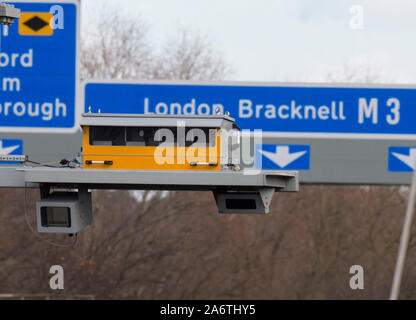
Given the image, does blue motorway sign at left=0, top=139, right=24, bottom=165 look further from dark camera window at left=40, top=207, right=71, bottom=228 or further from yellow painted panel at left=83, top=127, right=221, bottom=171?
yellow painted panel at left=83, top=127, right=221, bottom=171

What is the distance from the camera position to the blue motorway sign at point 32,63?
1658 centimetres

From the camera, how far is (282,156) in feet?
54.6

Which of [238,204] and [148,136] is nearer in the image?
[148,136]

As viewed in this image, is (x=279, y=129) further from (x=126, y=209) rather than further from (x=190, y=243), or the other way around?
(x=190, y=243)

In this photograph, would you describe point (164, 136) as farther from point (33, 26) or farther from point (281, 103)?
point (33, 26)

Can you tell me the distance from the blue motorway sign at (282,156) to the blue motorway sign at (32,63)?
2.84 m

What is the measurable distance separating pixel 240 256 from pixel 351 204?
6.22 m

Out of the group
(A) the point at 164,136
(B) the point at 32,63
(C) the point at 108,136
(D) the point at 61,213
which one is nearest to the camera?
(A) the point at 164,136

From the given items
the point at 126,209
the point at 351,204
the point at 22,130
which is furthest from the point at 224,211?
the point at 351,204

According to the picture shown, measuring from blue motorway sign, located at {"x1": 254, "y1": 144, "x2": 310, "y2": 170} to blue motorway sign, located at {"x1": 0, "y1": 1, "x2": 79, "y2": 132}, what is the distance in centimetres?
284

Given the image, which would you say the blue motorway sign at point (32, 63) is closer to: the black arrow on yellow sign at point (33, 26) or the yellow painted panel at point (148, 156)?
the black arrow on yellow sign at point (33, 26)

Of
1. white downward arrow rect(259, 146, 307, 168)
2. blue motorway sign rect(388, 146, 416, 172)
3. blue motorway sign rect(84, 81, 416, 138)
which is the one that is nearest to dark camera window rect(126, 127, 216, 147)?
blue motorway sign rect(84, 81, 416, 138)

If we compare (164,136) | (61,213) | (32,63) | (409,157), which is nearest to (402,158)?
(409,157)

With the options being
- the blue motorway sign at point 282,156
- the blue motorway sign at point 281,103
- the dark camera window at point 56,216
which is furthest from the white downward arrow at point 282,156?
the dark camera window at point 56,216
